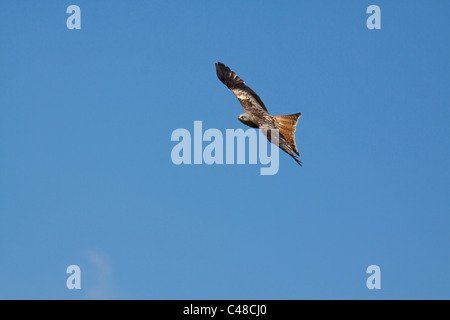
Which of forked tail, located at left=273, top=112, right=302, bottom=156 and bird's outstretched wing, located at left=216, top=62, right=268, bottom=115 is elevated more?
bird's outstretched wing, located at left=216, top=62, right=268, bottom=115

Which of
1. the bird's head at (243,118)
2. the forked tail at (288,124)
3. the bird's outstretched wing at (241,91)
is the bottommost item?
the forked tail at (288,124)

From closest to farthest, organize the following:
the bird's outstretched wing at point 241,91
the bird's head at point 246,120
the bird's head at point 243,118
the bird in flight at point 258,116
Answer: the bird in flight at point 258,116
the bird's head at point 246,120
the bird's head at point 243,118
the bird's outstretched wing at point 241,91

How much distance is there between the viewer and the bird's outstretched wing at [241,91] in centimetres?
2457

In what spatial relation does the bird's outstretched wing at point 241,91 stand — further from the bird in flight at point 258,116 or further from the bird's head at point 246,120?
the bird's head at point 246,120

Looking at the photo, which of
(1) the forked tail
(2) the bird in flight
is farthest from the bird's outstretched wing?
(1) the forked tail

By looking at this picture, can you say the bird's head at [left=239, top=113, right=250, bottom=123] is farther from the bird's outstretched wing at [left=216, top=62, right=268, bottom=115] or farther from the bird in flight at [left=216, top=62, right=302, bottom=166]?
the bird's outstretched wing at [left=216, top=62, right=268, bottom=115]

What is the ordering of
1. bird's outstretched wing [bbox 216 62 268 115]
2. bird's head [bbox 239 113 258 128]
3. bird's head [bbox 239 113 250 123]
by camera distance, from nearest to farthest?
bird's head [bbox 239 113 258 128], bird's head [bbox 239 113 250 123], bird's outstretched wing [bbox 216 62 268 115]

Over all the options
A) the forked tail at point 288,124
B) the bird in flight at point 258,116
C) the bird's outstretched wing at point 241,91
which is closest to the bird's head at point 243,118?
the bird in flight at point 258,116

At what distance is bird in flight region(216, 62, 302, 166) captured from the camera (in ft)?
69.3

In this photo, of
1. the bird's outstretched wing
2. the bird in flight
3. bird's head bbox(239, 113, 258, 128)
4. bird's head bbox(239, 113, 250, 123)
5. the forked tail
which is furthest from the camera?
the bird's outstretched wing

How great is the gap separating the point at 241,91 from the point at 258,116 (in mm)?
3459

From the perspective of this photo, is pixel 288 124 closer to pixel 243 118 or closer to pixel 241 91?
pixel 243 118
